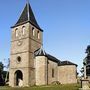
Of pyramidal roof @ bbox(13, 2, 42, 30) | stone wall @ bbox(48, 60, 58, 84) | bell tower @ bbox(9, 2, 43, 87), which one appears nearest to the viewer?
bell tower @ bbox(9, 2, 43, 87)

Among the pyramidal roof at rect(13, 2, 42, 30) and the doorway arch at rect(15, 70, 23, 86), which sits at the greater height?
the pyramidal roof at rect(13, 2, 42, 30)

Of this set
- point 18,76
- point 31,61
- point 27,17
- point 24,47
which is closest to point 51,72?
point 31,61

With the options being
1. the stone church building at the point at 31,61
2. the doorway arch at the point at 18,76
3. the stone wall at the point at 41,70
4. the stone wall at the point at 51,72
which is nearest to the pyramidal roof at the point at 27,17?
the stone church building at the point at 31,61

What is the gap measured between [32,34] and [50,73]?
915cm

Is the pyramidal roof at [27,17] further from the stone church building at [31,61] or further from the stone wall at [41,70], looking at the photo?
the stone wall at [41,70]

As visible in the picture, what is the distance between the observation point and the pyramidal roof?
48531mm

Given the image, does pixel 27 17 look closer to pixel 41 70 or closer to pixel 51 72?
pixel 41 70

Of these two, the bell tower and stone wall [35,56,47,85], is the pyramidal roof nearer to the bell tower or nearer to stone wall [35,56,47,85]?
the bell tower

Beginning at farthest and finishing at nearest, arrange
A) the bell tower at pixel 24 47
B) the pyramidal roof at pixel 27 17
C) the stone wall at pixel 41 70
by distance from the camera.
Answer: the pyramidal roof at pixel 27 17 < the bell tower at pixel 24 47 < the stone wall at pixel 41 70

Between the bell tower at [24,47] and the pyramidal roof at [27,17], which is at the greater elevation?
the pyramidal roof at [27,17]

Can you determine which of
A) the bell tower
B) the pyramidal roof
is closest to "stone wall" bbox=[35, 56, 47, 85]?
the bell tower

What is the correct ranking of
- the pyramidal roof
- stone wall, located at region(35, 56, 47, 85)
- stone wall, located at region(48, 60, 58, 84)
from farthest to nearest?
the pyramidal roof < stone wall, located at region(48, 60, 58, 84) < stone wall, located at region(35, 56, 47, 85)

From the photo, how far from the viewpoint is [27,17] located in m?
48.7

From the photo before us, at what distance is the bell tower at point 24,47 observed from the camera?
44.6 meters
